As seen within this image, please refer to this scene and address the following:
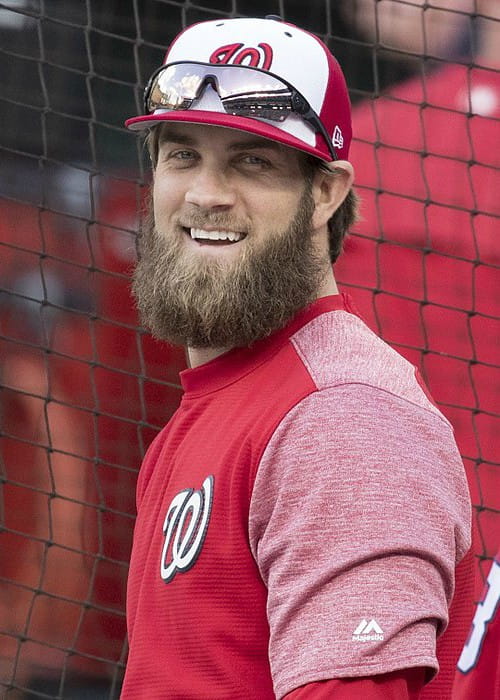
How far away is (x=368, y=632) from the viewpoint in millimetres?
844

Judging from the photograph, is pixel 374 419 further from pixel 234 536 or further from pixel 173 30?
pixel 173 30

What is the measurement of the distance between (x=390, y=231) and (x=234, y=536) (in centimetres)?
127

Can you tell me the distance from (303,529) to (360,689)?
0.12 meters

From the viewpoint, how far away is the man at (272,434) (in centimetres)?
87

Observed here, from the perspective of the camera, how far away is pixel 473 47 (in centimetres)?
240

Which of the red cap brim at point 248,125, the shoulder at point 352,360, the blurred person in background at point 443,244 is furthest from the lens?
the blurred person in background at point 443,244

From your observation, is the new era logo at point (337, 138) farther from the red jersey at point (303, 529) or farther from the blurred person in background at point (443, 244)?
the blurred person in background at point (443, 244)

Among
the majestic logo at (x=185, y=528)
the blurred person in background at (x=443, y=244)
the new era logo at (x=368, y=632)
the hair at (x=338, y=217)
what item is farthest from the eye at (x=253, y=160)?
the blurred person in background at (x=443, y=244)

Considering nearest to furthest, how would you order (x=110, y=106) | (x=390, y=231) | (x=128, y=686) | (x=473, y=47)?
(x=128, y=686), (x=390, y=231), (x=473, y=47), (x=110, y=106)

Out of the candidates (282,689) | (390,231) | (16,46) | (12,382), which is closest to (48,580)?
(12,382)

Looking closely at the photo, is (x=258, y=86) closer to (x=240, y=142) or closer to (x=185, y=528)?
(x=240, y=142)

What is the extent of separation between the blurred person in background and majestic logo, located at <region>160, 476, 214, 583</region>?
3.40 ft

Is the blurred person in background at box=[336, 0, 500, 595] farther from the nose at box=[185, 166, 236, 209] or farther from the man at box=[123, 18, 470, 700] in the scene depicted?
the nose at box=[185, 166, 236, 209]

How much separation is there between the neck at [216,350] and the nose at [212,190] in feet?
0.41
